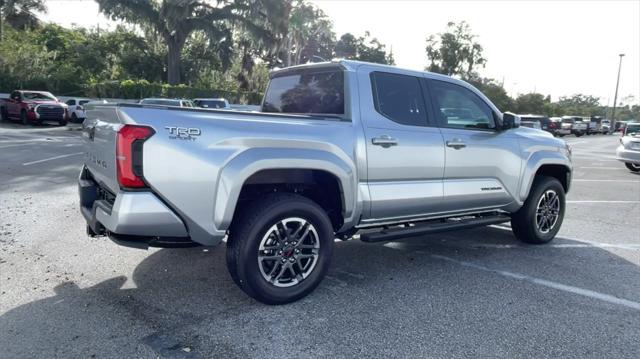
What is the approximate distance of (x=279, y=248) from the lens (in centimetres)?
374

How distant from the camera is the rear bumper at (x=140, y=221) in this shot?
10.4 ft

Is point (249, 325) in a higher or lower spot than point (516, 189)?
lower

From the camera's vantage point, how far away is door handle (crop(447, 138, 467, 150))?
4714 millimetres

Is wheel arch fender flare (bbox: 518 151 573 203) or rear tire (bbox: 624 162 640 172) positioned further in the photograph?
Result: rear tire (bbox: 624 162 640 172)

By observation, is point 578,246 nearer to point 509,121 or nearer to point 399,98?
point 509,121

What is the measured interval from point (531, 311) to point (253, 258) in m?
2.21

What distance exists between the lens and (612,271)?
4.88 metres

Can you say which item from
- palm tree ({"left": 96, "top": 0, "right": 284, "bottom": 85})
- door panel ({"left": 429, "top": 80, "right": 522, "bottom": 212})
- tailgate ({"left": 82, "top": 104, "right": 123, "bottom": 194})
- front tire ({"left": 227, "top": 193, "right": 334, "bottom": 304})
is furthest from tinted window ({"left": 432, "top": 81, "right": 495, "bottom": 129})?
palm tree ({"left": 96, "top": 0, "right": 284, "bottom": 85})

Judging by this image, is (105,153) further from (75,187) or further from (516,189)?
(75,187)

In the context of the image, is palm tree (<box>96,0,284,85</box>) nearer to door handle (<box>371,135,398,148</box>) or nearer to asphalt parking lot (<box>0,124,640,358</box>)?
asphalt parking lot (<box>0,124,640,358</box>)

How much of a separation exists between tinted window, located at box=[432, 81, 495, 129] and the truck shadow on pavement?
4.85 ft

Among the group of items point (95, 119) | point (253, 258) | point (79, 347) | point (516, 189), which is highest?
point (95, 119)

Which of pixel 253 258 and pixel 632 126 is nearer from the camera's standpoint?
pixel 253 258

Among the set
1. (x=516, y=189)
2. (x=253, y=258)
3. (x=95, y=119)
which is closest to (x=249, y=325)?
(x=253, y=258)
